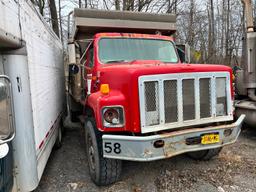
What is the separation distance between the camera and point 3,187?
2.36 metres

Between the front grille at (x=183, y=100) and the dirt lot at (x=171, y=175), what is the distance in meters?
1.02

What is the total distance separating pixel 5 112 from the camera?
6.40 feet

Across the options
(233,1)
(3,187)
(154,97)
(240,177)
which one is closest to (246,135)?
(240,177)

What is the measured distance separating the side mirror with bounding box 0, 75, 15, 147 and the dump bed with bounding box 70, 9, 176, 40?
358 centimetres

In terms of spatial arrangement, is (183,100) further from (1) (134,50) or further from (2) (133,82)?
(1) (134,50)

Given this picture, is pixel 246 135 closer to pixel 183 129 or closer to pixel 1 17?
pixel 183 129

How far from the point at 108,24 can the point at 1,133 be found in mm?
3947

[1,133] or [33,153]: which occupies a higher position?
[1,133]

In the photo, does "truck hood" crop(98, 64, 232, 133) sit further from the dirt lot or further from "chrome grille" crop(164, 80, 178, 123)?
the dirt lot

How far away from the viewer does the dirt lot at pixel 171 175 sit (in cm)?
376

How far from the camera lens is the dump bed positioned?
5.21m

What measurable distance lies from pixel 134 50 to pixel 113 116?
1.93 meters

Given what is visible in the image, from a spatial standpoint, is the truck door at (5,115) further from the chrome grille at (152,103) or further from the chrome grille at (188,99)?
the chrome grille at (188,99)

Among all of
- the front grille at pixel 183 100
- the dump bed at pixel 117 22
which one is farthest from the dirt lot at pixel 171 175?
the dump bed at pixel 117 22
